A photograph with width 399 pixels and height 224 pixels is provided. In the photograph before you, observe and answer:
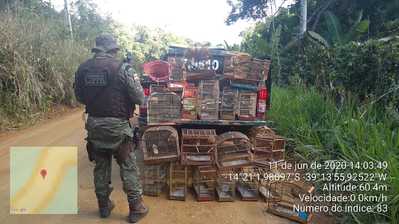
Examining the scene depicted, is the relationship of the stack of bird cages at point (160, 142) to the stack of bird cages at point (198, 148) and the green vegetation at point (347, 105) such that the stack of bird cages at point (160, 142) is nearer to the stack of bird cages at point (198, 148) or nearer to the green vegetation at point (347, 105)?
the stack of bird cages at point (198, 148)

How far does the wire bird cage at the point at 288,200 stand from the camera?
3.82 metres

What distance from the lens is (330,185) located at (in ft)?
13.3

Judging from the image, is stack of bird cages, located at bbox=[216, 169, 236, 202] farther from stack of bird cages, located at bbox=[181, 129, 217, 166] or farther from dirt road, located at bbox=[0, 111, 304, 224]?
stack of bird cages, located at bbox=[181, 129, 217, 166]

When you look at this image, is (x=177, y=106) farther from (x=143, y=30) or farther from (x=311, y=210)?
(x=143, y=30)

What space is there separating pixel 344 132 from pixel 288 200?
126 centimetres

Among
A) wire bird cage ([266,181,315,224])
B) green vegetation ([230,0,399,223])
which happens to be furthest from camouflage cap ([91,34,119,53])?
green vegetation ([230,0,399,223])

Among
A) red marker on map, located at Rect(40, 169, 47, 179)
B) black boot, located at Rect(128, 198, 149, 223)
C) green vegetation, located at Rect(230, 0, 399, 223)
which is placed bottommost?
black boot, located at Rect(128, 198, 149, 223)

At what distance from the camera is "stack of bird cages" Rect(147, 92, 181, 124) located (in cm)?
460

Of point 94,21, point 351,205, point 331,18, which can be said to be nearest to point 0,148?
point 351,205

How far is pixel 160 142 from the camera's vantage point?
4531 mm

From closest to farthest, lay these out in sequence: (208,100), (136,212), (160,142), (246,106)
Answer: (136,212) < (160,142) < (208,100) < (246,106)

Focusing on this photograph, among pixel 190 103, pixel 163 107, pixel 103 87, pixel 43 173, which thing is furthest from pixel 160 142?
pixel 43 173

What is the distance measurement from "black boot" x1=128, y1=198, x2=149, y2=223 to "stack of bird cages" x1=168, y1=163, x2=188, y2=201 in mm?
633

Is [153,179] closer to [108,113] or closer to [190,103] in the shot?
[190,103]
